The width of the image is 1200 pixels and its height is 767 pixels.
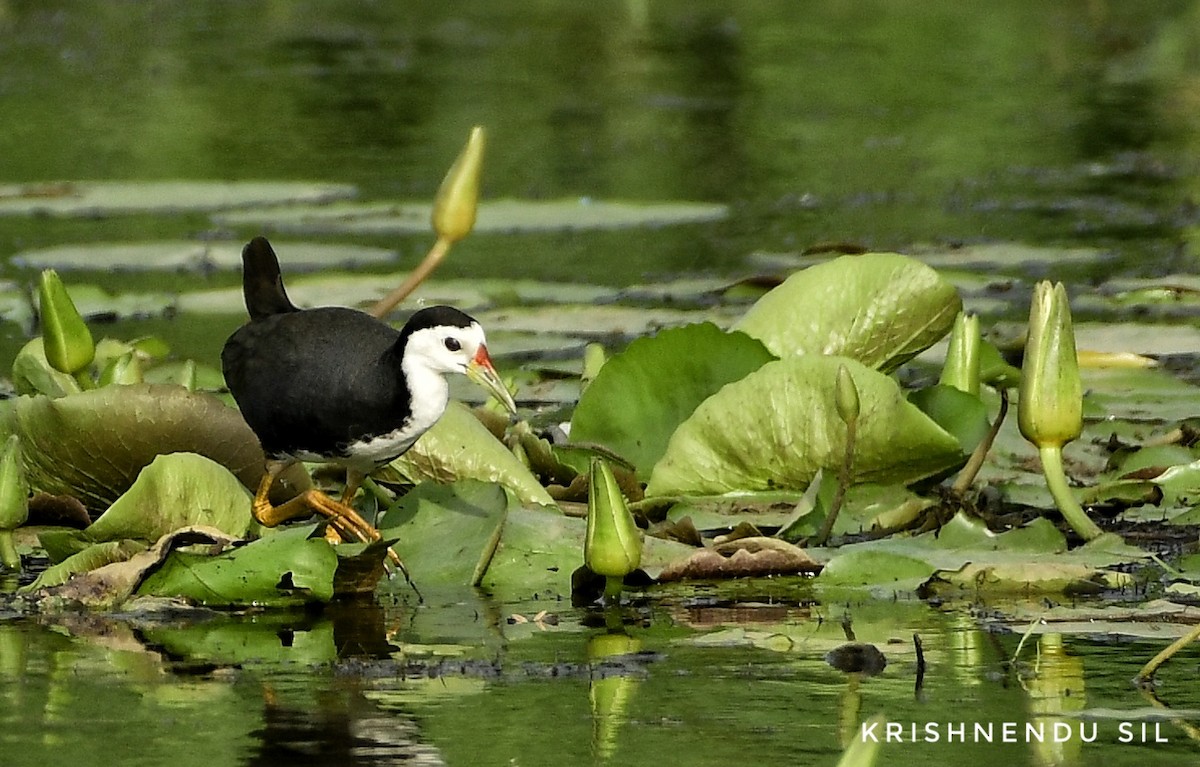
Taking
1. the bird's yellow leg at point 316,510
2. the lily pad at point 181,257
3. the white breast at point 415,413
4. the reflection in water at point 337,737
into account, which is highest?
the lily pad at point 181,257

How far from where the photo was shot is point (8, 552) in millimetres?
4320

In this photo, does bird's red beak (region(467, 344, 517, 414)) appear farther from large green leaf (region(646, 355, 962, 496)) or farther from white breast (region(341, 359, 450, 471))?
large green leaf (region(646, 355, 962, 496))

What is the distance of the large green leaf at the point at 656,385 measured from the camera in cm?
478

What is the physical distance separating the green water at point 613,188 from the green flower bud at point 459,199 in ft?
4.20

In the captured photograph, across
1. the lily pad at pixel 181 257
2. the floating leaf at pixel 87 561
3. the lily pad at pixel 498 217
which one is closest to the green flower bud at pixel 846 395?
the floating leaf at pixel 87 561

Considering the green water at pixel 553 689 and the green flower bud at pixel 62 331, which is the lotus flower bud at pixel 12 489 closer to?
the green water at pixel 553 689

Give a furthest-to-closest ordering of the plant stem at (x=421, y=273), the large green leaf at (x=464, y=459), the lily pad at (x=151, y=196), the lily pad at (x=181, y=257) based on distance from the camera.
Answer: the lily pad at (x=151, y=196), the lily pad at (x=181, y=257), the plant stem at (x=421, y=273), the large green leaf at (x=464, y=459)

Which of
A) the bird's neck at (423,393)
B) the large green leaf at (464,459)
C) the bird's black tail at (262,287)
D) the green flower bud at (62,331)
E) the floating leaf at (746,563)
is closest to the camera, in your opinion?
the floating leaf at (746,563)

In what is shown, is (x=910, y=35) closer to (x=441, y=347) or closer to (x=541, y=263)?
(x=541, y=263)

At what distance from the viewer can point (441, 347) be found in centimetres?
428

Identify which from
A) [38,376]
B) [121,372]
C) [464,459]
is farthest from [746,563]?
[38,376]

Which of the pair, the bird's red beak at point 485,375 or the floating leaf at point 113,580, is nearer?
the floating leaf at point 113,580

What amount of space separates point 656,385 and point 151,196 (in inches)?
212

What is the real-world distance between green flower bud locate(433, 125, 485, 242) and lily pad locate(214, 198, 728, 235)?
3.64 m
